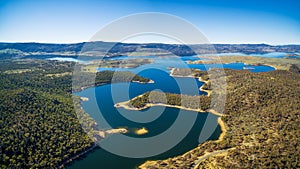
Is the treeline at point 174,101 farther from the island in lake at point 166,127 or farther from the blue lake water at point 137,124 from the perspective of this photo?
the blue lake water at point 137,124

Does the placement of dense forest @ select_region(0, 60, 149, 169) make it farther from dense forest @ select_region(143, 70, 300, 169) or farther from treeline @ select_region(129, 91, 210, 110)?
treeline @ select_region(129, 91, 210, 110)

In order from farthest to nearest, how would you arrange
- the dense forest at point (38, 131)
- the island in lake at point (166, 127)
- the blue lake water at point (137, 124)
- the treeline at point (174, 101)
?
the treeline at point (174, 101)
the blue lake water at point (137, 124)
the island in lake at point (166, 127)
the dense forest at point (38, 131)

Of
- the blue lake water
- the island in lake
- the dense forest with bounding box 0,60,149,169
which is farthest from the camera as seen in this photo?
the blue lake water

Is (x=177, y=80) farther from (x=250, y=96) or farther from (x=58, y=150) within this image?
(x=58, y=150)

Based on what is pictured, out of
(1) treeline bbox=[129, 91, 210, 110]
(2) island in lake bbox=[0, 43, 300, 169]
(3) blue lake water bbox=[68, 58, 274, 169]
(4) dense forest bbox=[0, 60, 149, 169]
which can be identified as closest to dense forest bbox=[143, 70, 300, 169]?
(2) island in lake bbox=[0, 43, 300, 169]

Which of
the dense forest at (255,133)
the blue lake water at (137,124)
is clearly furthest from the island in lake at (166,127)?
the blue lake water at (137,124)

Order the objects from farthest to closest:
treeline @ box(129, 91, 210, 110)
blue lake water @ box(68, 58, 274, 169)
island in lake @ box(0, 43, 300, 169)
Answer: treeline @ box(129, 91, 210, 110) < blue lake water @ box(68, 58, 274, 169) < island in lake @ box(0, 43, 300, 169)

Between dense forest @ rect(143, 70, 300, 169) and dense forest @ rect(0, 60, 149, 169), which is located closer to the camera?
dense forest @ rect(0, 60, 149, 169)

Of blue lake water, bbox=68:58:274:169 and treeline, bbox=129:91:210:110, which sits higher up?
treeline, bbox=129:91:210:110
